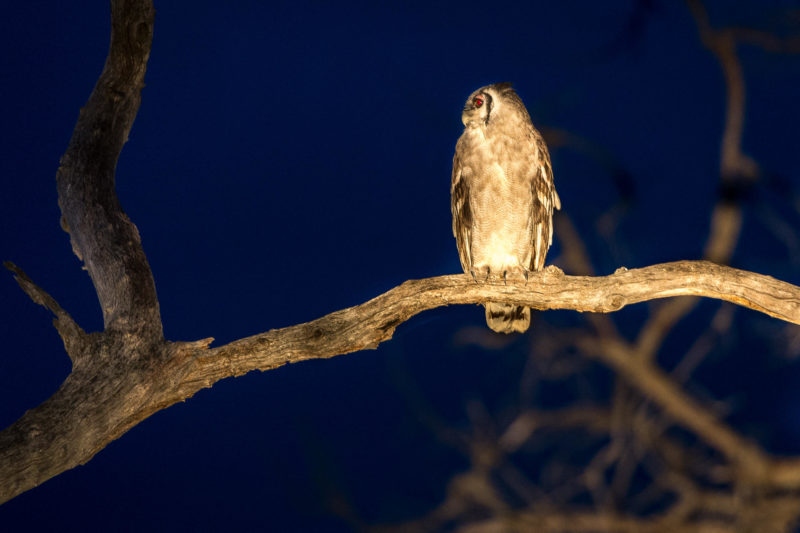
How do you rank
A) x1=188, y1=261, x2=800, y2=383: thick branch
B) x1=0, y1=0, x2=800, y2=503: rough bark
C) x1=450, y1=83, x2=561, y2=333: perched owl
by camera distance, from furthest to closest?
x1=450, y1=83, x2=561, y2=333: perched owl, x1=188, y1=261, x2=800, y2=383: thick branch, x1=0, y1=0, x2=800, y2=503: rough bark

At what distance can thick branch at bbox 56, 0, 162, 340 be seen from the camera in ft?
8.74

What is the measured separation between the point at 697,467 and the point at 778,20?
3195 millimetres

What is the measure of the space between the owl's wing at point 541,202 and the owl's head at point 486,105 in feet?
0.86

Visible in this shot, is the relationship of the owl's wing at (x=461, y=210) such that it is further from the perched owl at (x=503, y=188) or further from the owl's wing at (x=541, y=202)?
the owl's wing at (x=541, y=202)

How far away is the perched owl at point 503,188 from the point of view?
3385mm

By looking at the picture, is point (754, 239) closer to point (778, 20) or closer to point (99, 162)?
point (778, 20)

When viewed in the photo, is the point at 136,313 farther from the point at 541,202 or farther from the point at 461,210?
the point at 541,202

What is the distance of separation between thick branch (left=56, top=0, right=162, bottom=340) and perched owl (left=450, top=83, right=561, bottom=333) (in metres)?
1.64

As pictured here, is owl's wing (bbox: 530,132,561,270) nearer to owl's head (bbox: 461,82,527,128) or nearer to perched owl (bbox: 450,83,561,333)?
perched owl (bbox: 450,83,561,333)

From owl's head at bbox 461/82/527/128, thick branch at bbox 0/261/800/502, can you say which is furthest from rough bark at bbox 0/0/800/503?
owl's head at bbox 461/82/527/128

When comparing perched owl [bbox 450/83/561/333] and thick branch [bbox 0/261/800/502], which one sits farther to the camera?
perched owl [bbox 450/83/561/333]

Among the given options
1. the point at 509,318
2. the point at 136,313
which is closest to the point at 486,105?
the point at 509,318

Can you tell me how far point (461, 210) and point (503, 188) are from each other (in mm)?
309

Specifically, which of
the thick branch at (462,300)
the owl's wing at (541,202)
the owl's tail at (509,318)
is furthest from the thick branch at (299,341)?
the owl's wing at (541,202)
